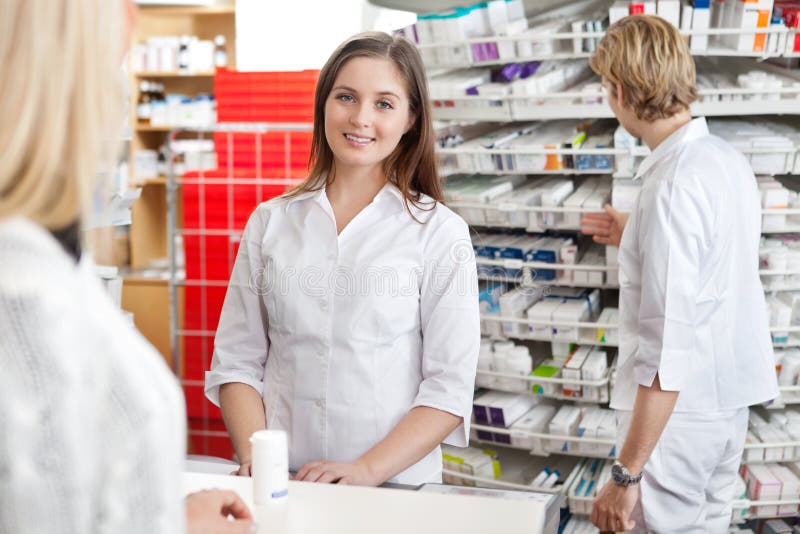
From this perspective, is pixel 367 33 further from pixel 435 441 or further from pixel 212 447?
pixel 212 447

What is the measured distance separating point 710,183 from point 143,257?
4761 millimetres

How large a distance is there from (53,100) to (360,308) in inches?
38.6

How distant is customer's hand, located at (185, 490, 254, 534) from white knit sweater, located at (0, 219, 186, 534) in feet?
0.77

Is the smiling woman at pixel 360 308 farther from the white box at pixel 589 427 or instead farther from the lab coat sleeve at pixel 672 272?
the white box at pixel 589 427

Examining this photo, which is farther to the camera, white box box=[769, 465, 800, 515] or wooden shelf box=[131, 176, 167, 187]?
wooden shelf box=[131, 176, 167, 187]

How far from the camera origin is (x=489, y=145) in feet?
7.14

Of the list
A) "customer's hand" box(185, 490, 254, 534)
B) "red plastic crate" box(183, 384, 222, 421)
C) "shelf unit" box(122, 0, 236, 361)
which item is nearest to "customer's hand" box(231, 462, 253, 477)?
"customer's hand" box(185, 490, 254, 534)

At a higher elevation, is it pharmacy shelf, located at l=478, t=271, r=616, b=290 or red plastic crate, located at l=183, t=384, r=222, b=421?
pharmacy shelf, located at l=478, t=271, r=616, b=290

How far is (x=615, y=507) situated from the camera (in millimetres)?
1883

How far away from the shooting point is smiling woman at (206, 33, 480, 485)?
5.27 feet

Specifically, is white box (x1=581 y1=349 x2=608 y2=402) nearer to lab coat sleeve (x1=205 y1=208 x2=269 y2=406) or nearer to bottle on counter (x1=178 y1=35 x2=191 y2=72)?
lab coat sleeve (x1=205 y1=208 x2=269 y2=406)

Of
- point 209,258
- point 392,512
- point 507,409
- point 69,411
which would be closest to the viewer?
point 69,411

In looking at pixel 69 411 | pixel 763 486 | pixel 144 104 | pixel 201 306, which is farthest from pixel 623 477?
pixel 144 104

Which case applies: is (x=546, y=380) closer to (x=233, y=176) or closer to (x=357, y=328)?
(x=357, y=328)
